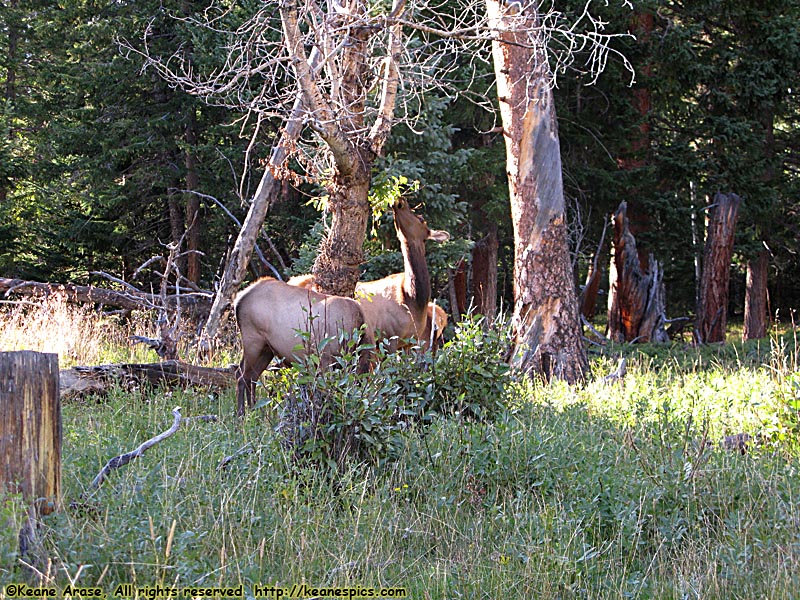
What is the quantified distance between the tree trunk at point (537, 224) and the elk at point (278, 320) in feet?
10.7

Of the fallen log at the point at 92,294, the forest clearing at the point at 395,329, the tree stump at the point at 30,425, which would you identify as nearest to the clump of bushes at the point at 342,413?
the forest clearing at the point at 395,329

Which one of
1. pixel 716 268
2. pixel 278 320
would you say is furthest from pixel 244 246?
pixel 716 268

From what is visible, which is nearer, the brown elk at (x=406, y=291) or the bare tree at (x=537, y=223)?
the brown elk at (x=406, y=291)

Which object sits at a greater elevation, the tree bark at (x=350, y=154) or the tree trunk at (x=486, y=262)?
the tree bark at (x=350, y=154)

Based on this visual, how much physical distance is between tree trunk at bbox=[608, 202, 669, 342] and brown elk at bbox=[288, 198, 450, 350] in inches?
329

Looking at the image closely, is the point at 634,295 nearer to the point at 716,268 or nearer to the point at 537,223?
the point at 716,268

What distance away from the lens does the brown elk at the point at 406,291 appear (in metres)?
9.62

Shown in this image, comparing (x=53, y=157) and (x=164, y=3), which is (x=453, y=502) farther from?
(x=53, y=157)

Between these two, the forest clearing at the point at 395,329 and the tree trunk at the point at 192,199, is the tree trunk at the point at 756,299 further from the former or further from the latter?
the tree trunk at the point at 192,199

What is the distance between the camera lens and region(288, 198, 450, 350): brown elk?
962cm

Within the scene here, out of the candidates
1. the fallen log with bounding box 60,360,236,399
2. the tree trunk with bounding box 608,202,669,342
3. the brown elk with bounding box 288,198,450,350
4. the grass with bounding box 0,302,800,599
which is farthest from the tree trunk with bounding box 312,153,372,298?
the tree trunk with bounding box 608,202,669,342

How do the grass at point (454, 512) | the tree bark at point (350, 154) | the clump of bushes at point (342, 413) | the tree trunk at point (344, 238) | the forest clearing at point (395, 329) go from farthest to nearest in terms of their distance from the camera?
the tree trunk at point (344, 238) < the tree bark at point (350, 154) < the clump of bushes at point (342, 413) < the forest clearing at point (395, 329) < the grass at point (454, 512)

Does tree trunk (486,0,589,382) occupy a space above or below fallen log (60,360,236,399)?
above

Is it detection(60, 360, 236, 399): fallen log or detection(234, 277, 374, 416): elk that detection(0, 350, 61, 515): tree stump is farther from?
detection(60, 360, 236, 399): fallen log
